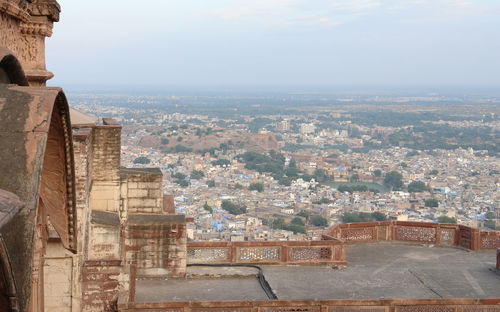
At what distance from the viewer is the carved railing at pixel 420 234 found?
12.4 m

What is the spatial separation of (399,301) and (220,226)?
30893mm

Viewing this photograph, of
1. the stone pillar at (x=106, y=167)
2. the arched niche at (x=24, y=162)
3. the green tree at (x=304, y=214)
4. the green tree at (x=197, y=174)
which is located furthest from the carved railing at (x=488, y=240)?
the green tree at (x=197, y=174)

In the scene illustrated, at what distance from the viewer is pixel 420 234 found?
503 inches

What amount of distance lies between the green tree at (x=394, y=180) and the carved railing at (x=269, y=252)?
56.2 metres

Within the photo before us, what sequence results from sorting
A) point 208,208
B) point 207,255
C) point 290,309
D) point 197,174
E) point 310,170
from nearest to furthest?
1. point 290,309
2. point 207,255
3. point 208,208
4. point 197,174
5. point 310,170

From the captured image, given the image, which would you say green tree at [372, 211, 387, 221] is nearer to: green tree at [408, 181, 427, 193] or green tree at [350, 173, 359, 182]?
green tree at [408, 181, 427, 193]

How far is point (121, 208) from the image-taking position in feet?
33.1

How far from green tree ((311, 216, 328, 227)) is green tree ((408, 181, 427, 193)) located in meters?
23.0

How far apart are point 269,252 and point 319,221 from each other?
99.9ft

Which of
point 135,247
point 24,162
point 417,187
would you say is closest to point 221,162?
point 417,187

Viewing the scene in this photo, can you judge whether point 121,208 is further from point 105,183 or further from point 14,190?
point 14,190

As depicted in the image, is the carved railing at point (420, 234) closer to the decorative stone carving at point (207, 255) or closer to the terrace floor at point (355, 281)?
the terrace floor at point (355, 281)

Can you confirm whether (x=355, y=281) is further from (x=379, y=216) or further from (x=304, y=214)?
(x=304, y=214)

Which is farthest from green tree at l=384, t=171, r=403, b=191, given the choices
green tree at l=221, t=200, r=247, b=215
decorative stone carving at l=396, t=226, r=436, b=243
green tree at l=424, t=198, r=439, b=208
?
decorative stone carving at l=396, t=226, r=436, b=243
